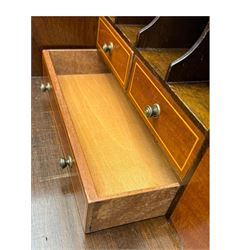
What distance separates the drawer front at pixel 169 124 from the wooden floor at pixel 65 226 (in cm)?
18

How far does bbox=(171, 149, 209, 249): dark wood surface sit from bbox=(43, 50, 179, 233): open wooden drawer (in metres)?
0.03

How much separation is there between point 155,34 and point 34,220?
50 centimetres

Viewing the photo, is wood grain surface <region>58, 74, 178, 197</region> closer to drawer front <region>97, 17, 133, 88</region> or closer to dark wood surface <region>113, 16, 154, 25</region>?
drawer front <region>97, 17, 133, 88</region>

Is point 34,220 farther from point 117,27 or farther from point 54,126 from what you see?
point 117,27

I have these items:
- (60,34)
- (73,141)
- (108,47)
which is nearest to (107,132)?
(73,141)

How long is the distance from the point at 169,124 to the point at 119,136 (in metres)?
0.21

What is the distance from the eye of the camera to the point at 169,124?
0.57 m

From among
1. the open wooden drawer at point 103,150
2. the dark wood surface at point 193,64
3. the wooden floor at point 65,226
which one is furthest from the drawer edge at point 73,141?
the dark wood surface at point 193,64

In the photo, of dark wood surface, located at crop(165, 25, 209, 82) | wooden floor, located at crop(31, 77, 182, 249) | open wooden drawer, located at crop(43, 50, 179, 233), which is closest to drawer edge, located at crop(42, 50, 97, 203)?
open wooden drawer, located at crop(43, 50, 179, 233)

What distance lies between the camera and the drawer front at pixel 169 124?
0.51 metres

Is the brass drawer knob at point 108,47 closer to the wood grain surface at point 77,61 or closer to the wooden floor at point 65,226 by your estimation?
the wood grain surface at point 77,61

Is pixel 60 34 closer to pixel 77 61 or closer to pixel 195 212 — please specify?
pixel 77 61

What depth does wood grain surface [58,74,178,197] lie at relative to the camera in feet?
2.10
